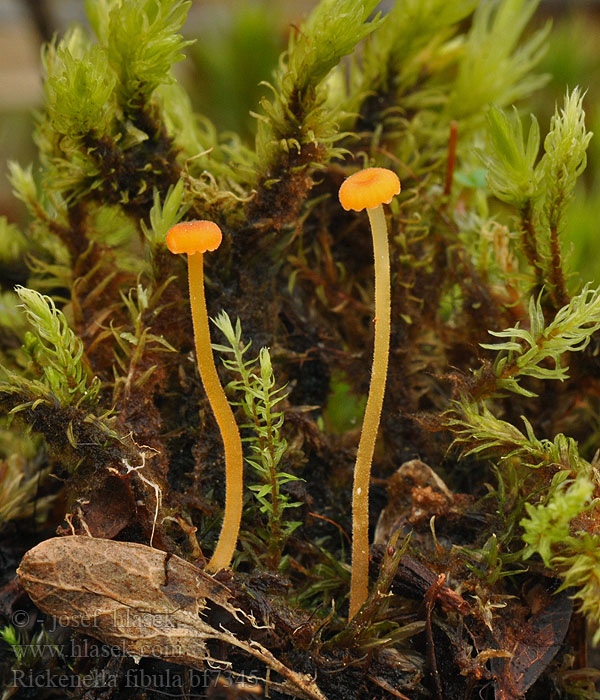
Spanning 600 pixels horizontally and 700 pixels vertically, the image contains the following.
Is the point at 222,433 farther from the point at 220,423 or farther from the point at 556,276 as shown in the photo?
the point at 556,276

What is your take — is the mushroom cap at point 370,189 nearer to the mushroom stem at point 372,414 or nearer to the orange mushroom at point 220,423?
the mushroom stem at point 372,414

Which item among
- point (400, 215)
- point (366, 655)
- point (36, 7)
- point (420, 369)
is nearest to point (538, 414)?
point (420, 369)

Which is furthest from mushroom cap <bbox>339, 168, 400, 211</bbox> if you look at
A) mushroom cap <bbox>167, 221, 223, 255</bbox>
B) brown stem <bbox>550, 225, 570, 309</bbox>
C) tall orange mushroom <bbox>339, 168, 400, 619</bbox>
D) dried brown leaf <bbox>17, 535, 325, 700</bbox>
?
dried brown leaf <bbox>17, 535, 325, 700</bbox>

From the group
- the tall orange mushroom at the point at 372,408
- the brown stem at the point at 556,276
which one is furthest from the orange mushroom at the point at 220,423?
the brown stem at the point at 556,276

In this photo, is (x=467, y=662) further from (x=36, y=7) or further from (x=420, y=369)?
Answer: (x=36, y=7)

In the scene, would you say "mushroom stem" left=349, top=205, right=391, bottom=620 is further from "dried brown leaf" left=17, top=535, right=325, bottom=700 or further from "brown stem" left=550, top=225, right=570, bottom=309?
"brown stem" left=550, top=225, right=570, bottom=309

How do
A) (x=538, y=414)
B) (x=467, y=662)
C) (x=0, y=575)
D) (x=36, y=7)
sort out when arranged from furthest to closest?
1. (x=36, y=7)
2. (x=538, y=414)
3. (x=0, y=575)
4. (x=467, y=662)
